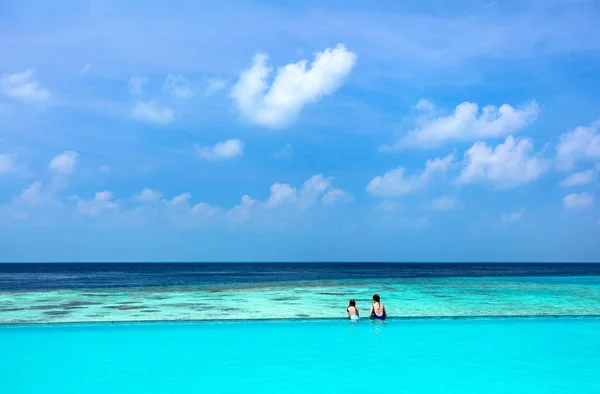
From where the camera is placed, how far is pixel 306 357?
16688mm

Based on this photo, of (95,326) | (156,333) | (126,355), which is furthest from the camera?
(95,326)

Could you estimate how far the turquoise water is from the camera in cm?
1383

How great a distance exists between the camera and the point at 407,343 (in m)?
18.4

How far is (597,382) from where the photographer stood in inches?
552

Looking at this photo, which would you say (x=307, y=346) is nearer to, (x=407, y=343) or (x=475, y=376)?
(x=407, y=343)

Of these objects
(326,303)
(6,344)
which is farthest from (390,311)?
(6,344)

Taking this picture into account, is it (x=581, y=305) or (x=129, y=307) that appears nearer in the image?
(x=129, y=307)

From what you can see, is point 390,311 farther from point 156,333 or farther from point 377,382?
point 377,382

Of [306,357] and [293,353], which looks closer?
[306,357]

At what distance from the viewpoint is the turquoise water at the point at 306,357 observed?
45.4 ft

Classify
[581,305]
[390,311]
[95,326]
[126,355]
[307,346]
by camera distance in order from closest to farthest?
[126,355]
[307,346]
[95,326]
[390,311]
[581,305]

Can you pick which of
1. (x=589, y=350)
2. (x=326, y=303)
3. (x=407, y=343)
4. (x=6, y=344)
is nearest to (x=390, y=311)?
(x=326, y=303)

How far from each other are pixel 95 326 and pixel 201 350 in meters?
6.72

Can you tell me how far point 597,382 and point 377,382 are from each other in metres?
5.82
